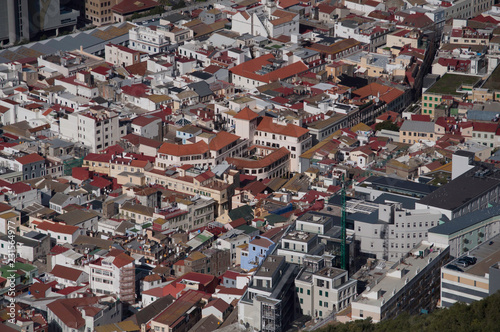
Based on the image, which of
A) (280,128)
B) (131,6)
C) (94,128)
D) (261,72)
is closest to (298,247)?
(280,128)

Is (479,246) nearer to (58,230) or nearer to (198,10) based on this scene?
(58,230)

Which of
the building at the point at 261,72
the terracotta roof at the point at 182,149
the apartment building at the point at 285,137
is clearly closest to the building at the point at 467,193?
the apartment building at the point at 285,137

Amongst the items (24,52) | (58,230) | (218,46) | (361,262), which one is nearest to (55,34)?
(24,52)

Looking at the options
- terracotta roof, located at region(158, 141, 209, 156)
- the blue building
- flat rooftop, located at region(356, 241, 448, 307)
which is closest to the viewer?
flat rooftop, located at region(356, 241, 448, 307)

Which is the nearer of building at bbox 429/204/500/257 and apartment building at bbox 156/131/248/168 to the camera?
building at bbox 429/204/500/257

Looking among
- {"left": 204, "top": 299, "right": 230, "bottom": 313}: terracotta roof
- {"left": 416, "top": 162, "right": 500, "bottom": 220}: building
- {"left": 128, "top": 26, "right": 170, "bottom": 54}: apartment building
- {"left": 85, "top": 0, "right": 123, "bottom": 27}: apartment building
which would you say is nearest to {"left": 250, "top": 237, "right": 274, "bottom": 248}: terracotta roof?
{"left": 204, "top": 299, "right": 230, "bottom": 313}: terracotta roof

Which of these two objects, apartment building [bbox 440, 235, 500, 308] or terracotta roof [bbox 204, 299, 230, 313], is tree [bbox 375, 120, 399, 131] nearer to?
apartment building [bbox 440, 235, 500, 308]

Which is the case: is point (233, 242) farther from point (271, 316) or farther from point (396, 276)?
point (396, 276)
